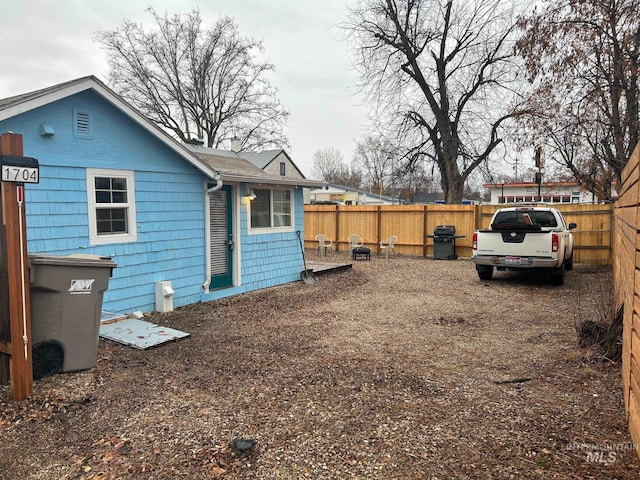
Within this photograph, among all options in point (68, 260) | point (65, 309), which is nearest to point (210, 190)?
point (68, 260)

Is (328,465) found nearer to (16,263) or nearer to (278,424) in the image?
(278,424)

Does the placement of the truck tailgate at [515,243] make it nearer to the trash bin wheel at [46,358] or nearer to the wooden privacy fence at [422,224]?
the wooden privacy fence at [422,224]

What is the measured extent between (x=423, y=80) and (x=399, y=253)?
31.8ft

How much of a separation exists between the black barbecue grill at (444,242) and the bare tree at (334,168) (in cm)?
4766

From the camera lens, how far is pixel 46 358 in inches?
162

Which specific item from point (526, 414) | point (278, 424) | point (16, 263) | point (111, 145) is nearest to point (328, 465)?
point (278, 424)

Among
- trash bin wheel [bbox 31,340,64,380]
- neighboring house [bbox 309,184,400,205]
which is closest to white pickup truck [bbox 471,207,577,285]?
trash bin wheel [bbox 31,340,64,380]

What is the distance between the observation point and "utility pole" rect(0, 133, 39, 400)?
11.6 feet

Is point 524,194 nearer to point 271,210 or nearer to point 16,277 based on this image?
point 271,210

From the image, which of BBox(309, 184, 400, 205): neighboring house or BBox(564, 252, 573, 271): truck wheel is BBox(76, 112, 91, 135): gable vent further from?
BBox(309, 184, 400, 205): neighboring house

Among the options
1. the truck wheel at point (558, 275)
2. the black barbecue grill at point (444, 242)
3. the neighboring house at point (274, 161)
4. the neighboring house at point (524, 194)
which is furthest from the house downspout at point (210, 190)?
the neighboring house at point (524, 194)

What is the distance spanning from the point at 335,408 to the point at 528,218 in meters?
8.30

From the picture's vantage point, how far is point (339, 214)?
17.4m

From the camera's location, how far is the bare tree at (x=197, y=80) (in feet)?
89.1
